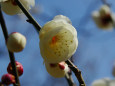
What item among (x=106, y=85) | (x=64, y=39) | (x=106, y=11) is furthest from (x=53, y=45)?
(x=106, y=11)

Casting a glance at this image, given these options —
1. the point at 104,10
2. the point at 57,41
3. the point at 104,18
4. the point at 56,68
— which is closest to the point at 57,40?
the point at 57,41

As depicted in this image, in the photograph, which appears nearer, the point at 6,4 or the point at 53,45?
the point at 53,45

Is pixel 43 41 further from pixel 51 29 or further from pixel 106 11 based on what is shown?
pixel 106 11

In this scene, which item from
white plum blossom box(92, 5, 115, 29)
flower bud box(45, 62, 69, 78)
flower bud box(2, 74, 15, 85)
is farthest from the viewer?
white plum blossom box(92, 5, 115, 29)

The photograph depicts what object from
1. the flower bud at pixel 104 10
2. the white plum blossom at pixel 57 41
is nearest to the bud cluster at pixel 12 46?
the white plum blossom at pixel 57 41

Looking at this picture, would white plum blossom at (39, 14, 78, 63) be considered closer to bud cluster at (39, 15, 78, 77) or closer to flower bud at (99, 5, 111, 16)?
bud cluster at (39, 15, 78, 77)

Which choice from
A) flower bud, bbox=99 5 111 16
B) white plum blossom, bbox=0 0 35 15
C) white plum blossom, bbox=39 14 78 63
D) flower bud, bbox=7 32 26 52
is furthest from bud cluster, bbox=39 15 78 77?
flower bud, bbox=99 5 111 16

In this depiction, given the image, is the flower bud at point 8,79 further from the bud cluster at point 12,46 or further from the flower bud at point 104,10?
the flower bud at point 104,10
